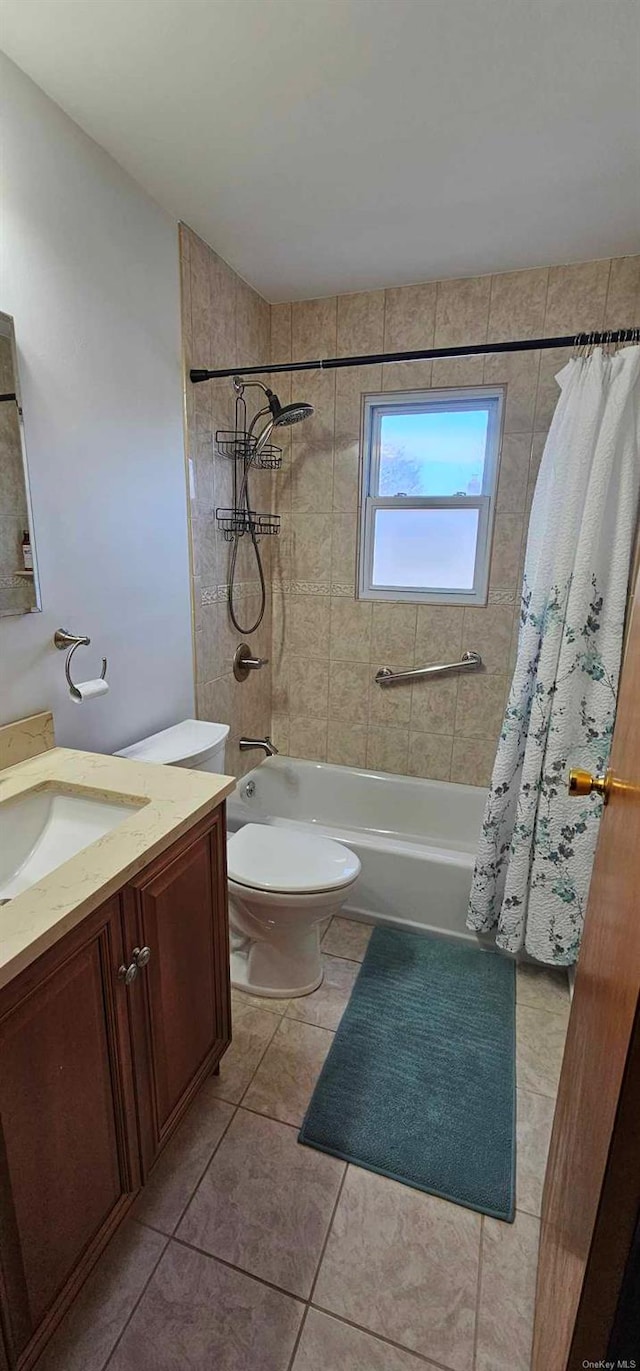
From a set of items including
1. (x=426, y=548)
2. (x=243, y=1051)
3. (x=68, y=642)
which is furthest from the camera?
(x=426, y=548)

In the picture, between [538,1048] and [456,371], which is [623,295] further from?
[538,1048]

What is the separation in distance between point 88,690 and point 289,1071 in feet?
3.81

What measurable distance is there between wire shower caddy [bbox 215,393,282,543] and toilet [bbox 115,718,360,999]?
84 centimetres

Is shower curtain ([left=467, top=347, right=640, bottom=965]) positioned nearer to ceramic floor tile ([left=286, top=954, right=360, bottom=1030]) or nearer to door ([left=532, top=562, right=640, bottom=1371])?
ceramic floor tile ([left=286, top=954, right=360, bottom=1030])

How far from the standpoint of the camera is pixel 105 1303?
3.60ft

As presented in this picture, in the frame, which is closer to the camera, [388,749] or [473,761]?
[473,761]

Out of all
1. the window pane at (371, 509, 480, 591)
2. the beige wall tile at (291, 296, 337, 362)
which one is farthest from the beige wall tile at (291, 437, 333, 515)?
the beige wall tile at (291, 296, 337, 362)

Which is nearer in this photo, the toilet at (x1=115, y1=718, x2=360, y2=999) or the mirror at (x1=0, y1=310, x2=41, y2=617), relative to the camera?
the mirror at (x1=0, y1=310, x2=41, y2=617)

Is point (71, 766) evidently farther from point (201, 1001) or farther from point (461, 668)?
point (461, 668)

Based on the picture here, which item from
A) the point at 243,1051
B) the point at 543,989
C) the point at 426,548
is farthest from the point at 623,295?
the point at 243,1051

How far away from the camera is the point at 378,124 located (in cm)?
143

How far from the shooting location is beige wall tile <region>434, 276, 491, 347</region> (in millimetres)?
2209

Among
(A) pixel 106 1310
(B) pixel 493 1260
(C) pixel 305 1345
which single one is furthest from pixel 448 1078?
(A) pixel 106 1310

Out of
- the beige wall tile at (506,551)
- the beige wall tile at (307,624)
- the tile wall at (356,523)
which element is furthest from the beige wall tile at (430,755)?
the beige wall tile at (506,551)
